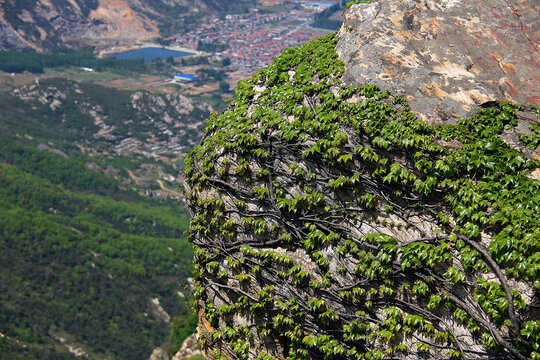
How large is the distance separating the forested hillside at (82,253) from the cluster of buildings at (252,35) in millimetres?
60905

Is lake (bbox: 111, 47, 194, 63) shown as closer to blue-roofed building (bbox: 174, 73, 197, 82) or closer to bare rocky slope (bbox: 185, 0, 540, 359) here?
blue-roofed building (bbox: 174, 73, 197, 82)

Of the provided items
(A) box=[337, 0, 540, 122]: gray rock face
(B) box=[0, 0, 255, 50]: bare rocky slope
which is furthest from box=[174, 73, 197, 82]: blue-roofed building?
(A) box=[337, 0, 540, 122]: gray rock face

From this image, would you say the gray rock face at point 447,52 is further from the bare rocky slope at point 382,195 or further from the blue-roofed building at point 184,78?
the blue-roofed building at point 184,78

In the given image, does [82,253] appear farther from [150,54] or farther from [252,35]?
[252,35]

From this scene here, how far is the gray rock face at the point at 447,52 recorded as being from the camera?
21.1ft

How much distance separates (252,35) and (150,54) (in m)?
34.3

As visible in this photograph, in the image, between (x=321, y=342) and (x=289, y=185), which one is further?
(x=289, y=185)

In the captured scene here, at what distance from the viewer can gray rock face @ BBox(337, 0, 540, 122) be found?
642 centimetres

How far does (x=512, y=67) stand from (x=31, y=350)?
147 ft

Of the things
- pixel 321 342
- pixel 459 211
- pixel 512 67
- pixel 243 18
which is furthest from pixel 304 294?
pixel 243 18

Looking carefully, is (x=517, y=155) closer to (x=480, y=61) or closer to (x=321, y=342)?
(x=480, y=61)

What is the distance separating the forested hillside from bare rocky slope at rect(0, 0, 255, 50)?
218 ft

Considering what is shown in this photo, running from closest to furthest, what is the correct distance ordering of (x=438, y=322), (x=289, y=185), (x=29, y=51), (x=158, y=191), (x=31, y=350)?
(x=438, y=322) → (x=289, y=185) → (x=31, y=350) → (x=158, y=191) → (x=29, y=51)

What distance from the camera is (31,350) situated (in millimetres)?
42031
